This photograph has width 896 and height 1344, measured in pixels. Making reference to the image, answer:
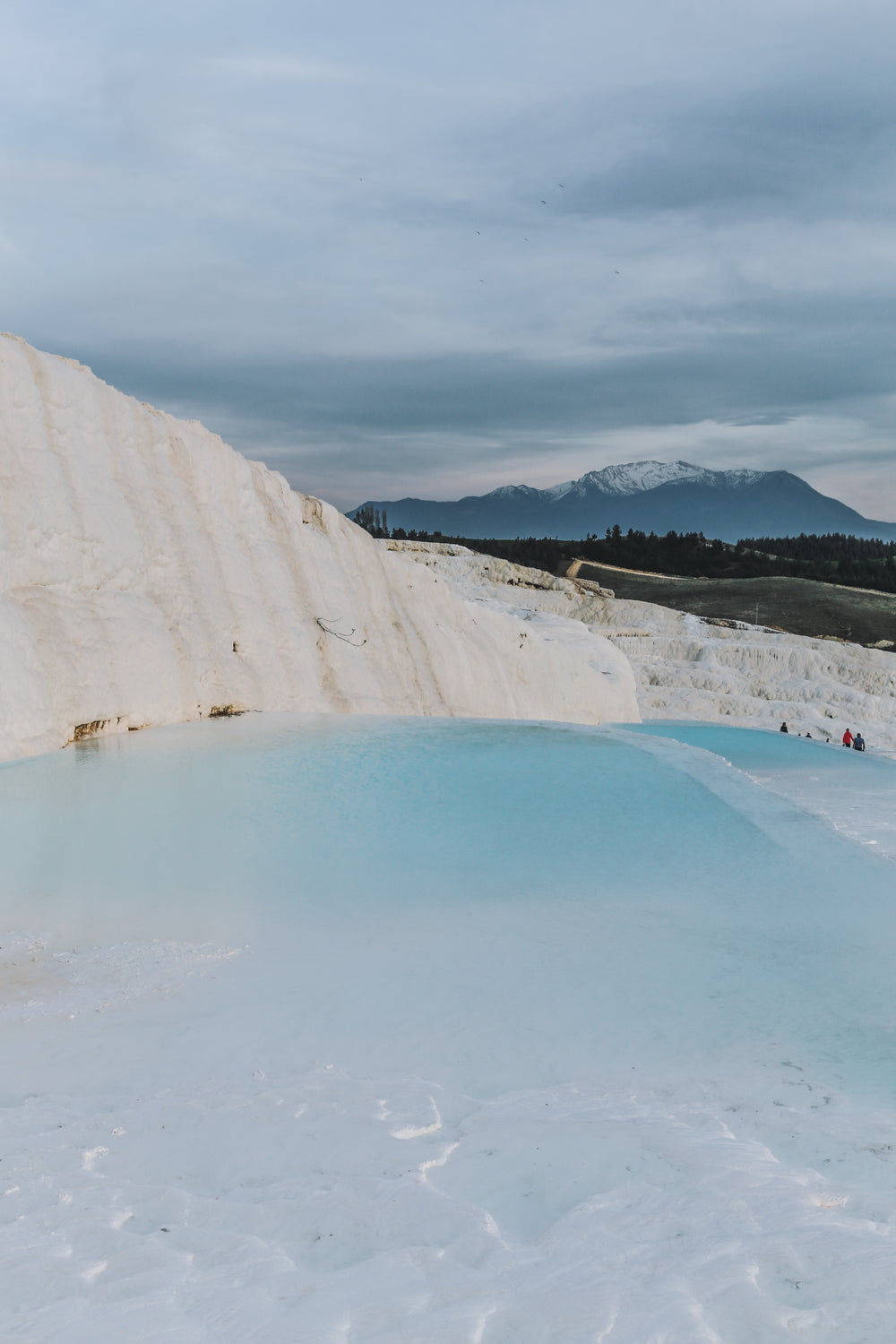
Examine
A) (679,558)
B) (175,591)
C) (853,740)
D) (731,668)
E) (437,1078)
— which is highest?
(679,558)

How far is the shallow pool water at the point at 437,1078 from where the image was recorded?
2869mm

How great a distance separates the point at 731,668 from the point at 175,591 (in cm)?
2556

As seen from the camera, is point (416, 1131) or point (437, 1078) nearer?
point (416, 1131)

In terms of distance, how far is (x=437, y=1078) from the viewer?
14.1 feet

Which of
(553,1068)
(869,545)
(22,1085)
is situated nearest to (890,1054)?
(553,1068)

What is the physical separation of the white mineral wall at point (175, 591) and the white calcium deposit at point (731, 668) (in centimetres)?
1030

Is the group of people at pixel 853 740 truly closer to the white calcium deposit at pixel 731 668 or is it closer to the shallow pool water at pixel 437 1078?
the white calcium deposit at pixel 731 668

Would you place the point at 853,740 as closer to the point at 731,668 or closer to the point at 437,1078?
the point at 731,668

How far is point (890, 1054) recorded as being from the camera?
4.70m

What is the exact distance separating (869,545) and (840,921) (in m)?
103

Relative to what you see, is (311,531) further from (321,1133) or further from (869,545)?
(869,545)

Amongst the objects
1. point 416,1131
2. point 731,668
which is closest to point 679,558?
point 731,668

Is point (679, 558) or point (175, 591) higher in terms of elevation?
point (679, 558)

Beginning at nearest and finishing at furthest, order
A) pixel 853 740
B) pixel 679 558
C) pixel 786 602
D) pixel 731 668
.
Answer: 1. pixel 853 740
2. pixel 731 668
3. pixel 786 602
4. pixel 679 558
